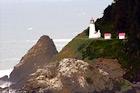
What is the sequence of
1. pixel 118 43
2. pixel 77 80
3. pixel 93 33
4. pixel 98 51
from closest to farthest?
pixel 77 80, pixel 118 43, pixel 98 51, pixel 93 33

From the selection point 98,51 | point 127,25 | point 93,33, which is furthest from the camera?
point 93,33

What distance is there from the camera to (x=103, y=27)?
139 metres

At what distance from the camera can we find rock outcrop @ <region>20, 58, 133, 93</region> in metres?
110

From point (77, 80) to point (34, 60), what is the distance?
135ft

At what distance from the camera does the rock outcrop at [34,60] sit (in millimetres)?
148875

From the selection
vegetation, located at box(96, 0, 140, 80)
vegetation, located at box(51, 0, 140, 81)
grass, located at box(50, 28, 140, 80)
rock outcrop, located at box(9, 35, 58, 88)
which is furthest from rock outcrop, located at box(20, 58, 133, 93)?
rock outcrop, located at box(9, 35, 58, 88)

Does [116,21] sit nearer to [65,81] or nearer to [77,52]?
[77,52]

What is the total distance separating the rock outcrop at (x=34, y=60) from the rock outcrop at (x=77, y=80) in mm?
33150

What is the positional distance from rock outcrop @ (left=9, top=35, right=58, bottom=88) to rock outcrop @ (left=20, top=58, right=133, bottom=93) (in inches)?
1305

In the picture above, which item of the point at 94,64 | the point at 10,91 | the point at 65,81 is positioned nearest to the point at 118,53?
the point at 94,64

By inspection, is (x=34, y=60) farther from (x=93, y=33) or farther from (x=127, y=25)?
(x=127, y=25)

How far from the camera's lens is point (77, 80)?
366 ft

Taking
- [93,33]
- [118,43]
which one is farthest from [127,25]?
[118,43]

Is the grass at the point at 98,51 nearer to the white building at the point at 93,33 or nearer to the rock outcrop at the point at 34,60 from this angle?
the white building at the point at 93,33
